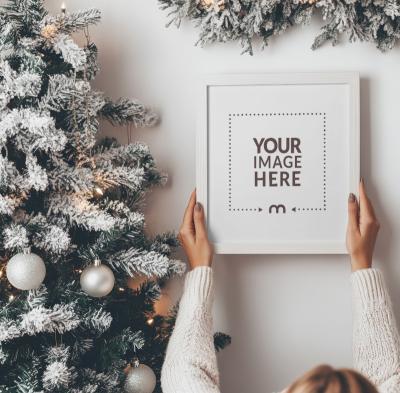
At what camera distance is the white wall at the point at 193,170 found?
62.6 inches

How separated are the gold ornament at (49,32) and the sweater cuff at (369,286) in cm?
88

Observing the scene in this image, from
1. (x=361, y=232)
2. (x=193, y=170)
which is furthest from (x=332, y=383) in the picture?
(x=193, y=170)

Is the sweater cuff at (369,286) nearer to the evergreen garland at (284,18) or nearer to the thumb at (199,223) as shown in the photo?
the thumb at (199,223)

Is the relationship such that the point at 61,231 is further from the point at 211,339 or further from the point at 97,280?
the point at 211,339

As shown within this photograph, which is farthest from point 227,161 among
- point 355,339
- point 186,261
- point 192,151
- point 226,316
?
point 355,339

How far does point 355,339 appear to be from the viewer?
146cm

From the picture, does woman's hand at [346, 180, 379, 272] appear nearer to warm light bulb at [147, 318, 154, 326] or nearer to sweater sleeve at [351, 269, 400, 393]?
sweater sleeve at [351, 269, 400, 393]

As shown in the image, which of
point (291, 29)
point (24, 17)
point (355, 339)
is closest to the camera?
point (24, 17)

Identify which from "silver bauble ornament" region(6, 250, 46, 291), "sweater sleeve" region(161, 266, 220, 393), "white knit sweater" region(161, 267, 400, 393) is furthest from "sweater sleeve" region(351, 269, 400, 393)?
"silver bauble ornament" region(6, 250, 46, 291)

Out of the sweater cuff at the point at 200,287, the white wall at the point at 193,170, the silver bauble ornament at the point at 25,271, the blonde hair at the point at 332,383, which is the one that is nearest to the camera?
the blonde hair at the point at 332,383

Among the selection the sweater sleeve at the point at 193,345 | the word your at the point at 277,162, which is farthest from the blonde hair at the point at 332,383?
the word your at the point at 277,162

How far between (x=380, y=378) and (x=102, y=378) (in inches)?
24.1

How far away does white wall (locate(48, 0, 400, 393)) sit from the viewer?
1591mm

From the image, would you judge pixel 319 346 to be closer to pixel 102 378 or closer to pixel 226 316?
pixel 226 316
